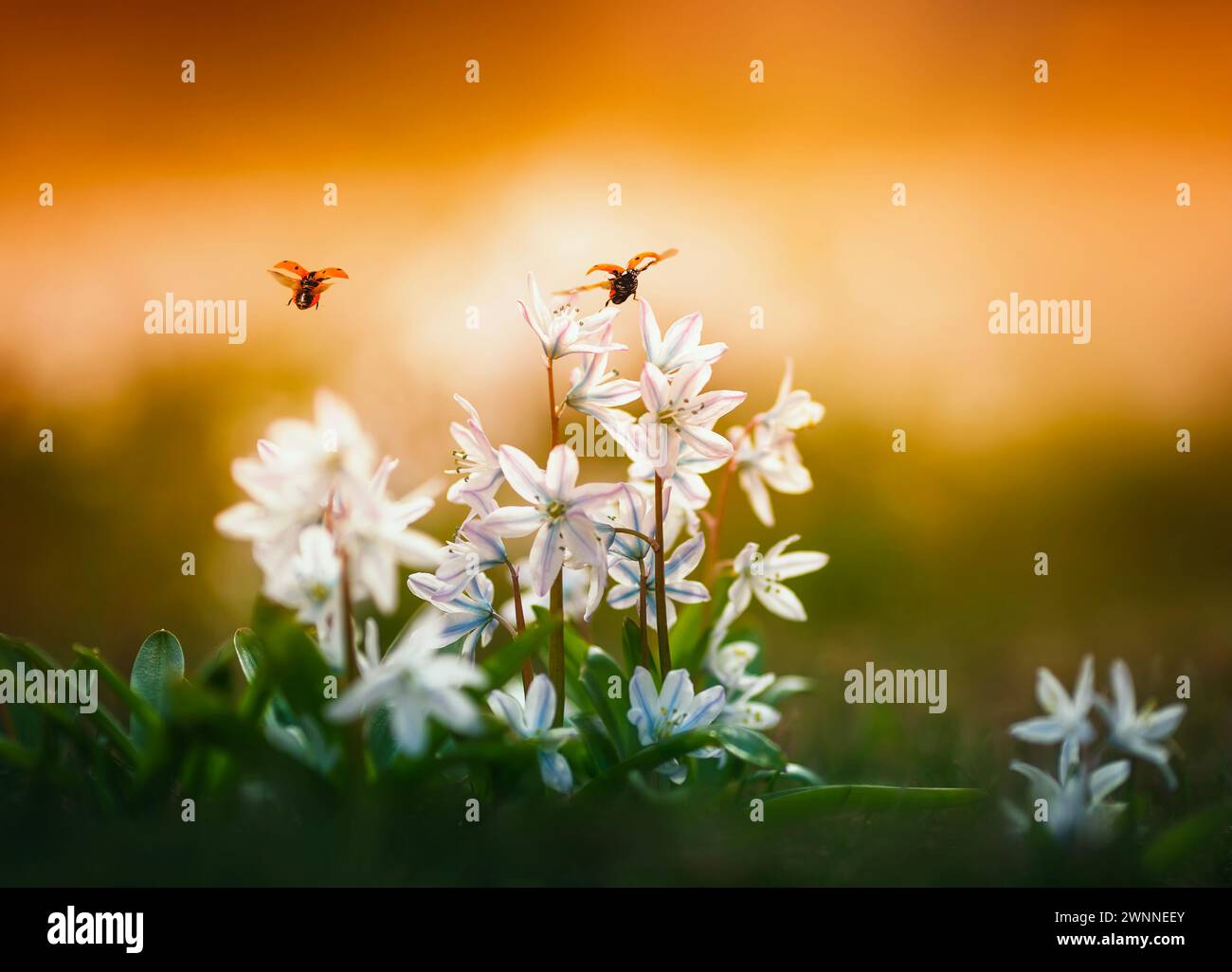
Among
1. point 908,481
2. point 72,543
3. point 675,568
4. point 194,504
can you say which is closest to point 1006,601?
point 908,481

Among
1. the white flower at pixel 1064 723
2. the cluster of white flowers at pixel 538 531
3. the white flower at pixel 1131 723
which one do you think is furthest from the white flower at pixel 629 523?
the white flower at pixel 1131 723

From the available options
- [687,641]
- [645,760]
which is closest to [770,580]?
[687,641]

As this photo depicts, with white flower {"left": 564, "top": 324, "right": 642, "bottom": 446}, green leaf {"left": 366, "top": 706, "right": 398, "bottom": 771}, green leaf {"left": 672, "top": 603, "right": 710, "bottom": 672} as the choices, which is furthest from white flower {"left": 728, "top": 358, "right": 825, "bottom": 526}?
green leaf {"left": 366, "top": 706, "right": 398, "bottom": 771}

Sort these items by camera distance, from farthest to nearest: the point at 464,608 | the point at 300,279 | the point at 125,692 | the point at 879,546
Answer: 1. the point at 879,546
2. the point at 300,279
3. the point at 464,608
4. the point at 125,692

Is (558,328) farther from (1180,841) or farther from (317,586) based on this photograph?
(1180,841)

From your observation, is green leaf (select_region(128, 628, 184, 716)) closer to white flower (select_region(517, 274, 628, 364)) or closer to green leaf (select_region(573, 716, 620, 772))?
green leaf (select_region(573, 716, 620, 772))
